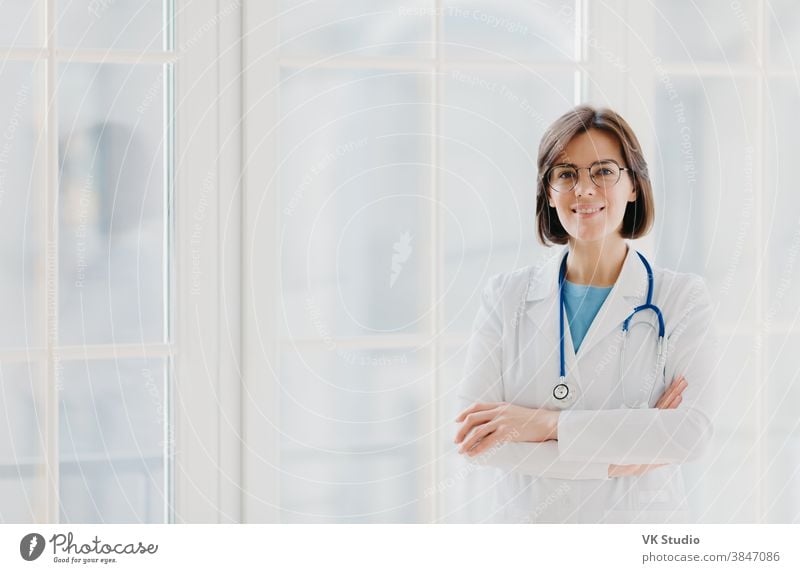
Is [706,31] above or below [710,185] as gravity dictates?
above

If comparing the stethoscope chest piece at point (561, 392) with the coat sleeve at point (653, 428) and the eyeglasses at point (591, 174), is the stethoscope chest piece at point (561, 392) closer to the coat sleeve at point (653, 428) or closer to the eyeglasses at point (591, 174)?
the coat sleeve at point (653, 428)

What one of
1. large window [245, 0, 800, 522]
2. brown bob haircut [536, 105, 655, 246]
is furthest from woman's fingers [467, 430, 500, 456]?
brown bob haircut [536, 105, 655, 246]

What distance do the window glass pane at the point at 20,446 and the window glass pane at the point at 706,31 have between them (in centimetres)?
86

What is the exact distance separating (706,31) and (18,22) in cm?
83

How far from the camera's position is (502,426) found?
84cm

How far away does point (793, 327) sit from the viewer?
3.30ft

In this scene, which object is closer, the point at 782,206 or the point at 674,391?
the point at 674,391

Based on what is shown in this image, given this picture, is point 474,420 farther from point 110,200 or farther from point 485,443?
point 110,200

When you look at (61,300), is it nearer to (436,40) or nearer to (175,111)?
(175,111)

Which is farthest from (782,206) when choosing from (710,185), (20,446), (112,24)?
(20,446)

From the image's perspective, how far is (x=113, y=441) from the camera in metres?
0.91

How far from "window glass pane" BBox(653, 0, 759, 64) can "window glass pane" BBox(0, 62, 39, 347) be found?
758 millimetres

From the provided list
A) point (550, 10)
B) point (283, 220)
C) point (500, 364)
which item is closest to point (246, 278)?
point (283, 220)
